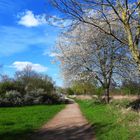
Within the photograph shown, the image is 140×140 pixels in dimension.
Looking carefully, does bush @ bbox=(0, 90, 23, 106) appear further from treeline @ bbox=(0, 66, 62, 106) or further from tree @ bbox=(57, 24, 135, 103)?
tree @ bbox=(57, 24, 135, 103)

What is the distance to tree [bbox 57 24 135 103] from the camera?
35312 mm

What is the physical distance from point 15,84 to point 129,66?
2525cm

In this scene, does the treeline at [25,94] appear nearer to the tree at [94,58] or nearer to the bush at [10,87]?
the bush at [10,87]

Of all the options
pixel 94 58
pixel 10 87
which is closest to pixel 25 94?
pixel 10 87

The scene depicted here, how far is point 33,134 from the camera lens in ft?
53.9

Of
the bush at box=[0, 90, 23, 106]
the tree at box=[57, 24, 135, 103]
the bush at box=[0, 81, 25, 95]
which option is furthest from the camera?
the bush at box=[0, 81, 25, 95]

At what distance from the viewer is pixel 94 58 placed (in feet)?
121

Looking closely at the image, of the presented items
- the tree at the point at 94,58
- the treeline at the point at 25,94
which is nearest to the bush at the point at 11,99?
the treeline at the point at 25,94

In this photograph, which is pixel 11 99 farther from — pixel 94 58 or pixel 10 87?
pixel 94 58

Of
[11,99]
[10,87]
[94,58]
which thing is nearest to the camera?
[94,58]

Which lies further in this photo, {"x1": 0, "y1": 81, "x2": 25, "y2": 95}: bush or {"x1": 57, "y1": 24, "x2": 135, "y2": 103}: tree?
{"x1": 0, "y1": 81, "x2": 25, "y2": 95}: bush

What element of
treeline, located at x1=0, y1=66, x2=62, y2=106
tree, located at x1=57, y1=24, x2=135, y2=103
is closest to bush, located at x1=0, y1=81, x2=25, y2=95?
treeline, located at x1=0, y1=66, x2=62, y2=106

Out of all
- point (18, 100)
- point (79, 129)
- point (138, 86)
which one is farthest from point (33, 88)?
point (79, 129)

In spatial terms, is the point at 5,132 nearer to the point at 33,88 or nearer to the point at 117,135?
the point at 117,135
